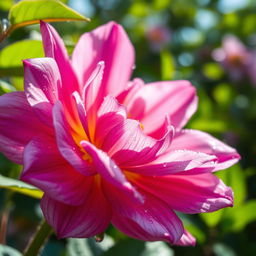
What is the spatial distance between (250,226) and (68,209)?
1057mm

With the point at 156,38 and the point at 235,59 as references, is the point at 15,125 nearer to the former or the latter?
the point at 156,38

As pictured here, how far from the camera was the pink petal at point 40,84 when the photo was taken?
2.31ft

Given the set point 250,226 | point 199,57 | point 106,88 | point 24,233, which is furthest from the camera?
point 199,57

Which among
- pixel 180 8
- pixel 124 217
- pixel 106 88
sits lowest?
pixel 180 8

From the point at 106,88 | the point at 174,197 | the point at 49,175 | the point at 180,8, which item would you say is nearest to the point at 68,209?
the point at 49,175

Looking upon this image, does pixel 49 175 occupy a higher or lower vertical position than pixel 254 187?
higher

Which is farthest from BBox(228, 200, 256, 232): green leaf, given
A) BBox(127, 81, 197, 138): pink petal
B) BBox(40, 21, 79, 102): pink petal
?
BBox(40, 21, 79, 102): pink petal

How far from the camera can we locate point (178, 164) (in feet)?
2.48

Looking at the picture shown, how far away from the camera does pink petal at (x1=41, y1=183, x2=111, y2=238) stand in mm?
694

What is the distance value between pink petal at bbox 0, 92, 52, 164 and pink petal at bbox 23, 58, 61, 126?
0.04 m

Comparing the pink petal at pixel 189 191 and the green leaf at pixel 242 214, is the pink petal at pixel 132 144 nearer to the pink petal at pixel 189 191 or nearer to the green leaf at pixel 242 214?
the pink petal at pixel 189 191

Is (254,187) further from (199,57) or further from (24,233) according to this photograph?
(199,57)

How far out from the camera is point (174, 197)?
81 cm

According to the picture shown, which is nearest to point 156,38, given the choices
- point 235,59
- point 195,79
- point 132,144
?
point 235,59
